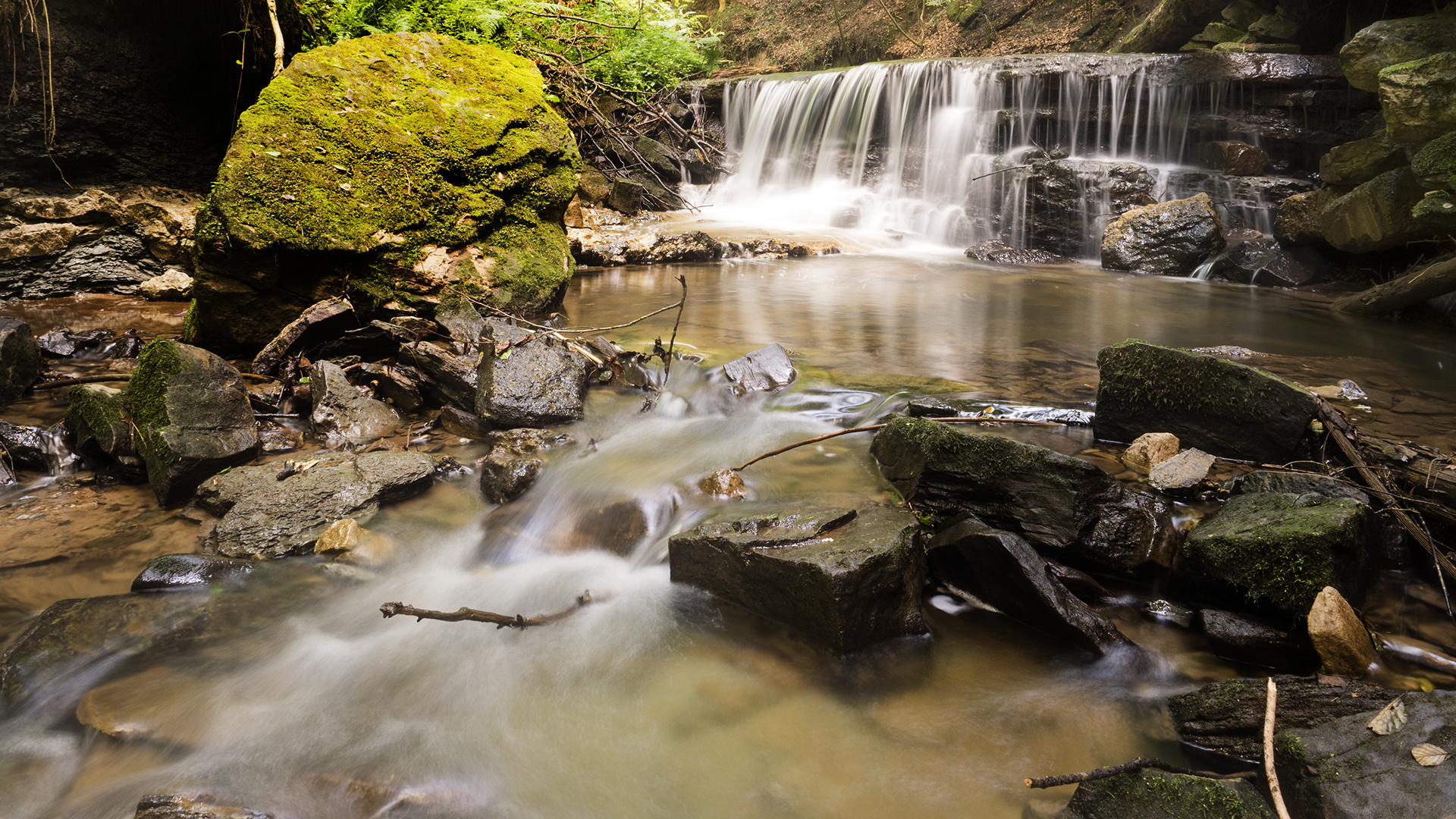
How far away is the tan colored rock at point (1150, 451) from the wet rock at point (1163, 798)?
1.99m

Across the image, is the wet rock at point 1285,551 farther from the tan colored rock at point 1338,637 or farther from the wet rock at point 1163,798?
the wet rock at point 1163,798

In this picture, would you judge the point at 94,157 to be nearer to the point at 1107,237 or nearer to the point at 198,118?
the point at 198,118

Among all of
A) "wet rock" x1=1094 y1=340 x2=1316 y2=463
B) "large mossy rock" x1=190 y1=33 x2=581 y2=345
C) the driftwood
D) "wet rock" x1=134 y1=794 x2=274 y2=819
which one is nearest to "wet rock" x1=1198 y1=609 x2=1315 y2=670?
"wet rock" x1=1094 y1=340 x2=1316 y2=463

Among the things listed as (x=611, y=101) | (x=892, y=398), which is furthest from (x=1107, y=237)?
(x=611, y=101)

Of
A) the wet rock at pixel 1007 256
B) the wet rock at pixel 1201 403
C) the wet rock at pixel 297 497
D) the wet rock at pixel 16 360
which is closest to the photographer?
the wet rock at pixel 297 497

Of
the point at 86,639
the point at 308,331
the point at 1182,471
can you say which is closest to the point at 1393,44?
the point at 1182,471

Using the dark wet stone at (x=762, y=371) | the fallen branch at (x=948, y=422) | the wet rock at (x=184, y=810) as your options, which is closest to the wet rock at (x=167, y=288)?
the dark wet stone at (x=762, y=371)

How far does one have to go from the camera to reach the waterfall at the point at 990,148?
35.9 ft

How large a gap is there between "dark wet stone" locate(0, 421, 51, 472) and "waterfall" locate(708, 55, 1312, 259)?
38.9 ft

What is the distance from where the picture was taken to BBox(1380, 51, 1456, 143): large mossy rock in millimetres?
5965

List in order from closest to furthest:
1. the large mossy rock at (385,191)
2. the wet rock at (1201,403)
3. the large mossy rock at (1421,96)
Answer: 1. the wet rock at (1201,403)
2. the large mossy rock at (385,191)
3. the large mossy rock at (1421,96)

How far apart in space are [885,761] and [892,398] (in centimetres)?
277

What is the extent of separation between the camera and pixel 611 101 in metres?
13.9

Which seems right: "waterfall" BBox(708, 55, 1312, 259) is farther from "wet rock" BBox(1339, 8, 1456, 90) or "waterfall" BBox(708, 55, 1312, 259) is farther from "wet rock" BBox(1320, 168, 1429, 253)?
"wet rock" BBox(1339, 8, 1456, 90)
